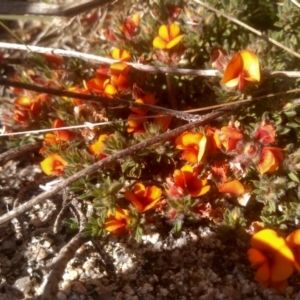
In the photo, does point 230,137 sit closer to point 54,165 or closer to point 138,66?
point 138,66

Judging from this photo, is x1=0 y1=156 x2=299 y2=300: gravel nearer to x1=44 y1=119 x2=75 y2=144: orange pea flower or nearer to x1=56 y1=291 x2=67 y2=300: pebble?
x1=56 y1=291 x2=67 y2=300: pebble

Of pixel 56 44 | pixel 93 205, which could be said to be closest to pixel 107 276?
pixel 93 205

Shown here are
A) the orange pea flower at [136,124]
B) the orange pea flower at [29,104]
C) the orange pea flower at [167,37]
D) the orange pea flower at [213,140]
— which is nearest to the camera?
the orange pea flower at [213,140]

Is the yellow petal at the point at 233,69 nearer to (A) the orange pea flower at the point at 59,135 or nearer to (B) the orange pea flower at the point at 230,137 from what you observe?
(B) the orange pea flower at the point at 230,137

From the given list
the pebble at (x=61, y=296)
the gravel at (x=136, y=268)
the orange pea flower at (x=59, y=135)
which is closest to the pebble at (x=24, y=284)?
the gravel at (x=136, y=268)

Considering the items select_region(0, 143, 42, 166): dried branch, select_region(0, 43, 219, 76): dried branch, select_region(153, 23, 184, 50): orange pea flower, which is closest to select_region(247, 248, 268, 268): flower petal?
select_region(0, 43, 219, 76): dried branch

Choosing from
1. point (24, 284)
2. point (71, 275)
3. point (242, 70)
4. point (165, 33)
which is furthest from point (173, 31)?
point (24, 284)
